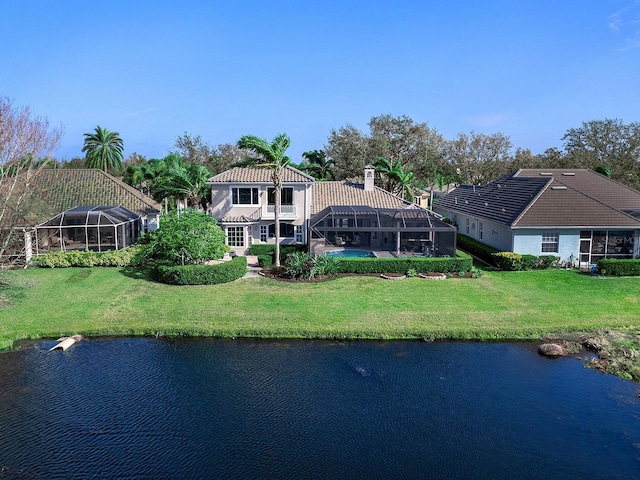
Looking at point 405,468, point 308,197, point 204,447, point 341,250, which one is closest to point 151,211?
point 308,197

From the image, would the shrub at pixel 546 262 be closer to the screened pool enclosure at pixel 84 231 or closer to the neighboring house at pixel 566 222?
the neighboring house at pixel 566 222

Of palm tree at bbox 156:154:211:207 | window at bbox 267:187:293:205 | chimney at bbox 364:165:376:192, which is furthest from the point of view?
chimney at bbox 364:165:376:192

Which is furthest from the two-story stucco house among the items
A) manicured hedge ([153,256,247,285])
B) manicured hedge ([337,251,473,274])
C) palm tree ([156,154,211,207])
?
manicured hedge ([153,256,247,285])

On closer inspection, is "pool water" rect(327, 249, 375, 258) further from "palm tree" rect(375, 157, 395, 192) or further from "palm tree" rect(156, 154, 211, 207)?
"palm tree" rect(375, 157, 395, 192)

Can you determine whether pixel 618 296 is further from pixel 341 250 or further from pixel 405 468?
pixel 405 468

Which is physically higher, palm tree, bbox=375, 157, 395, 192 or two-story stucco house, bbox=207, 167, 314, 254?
palm tree, bbox=375, 157, 395, 192

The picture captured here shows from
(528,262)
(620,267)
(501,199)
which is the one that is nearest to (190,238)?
(528,262)

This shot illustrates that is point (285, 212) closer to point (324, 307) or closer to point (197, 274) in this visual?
point (197, 274)
